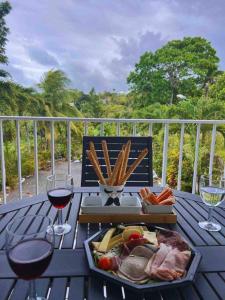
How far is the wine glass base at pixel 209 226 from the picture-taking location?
3.48 feet

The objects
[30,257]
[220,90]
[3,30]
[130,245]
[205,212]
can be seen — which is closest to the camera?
[30,257]

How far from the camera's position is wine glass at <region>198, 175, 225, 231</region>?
1065 mm

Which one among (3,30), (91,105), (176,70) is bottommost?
(91,105)

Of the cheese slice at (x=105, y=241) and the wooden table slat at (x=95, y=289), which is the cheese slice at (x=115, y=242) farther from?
the wooden table slat at (x=95, y=289)

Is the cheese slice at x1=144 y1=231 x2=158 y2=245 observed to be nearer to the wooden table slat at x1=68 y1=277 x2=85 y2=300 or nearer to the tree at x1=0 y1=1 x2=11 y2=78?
the wooden table slat at x1=68 y1=277 x2=85 y2=300

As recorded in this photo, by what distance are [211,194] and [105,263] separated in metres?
0.52

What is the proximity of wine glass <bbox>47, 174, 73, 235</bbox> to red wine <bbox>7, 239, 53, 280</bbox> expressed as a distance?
346 millimetres

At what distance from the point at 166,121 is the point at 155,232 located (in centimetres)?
204

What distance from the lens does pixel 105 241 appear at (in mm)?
875

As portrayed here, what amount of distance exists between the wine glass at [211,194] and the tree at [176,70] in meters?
17.6

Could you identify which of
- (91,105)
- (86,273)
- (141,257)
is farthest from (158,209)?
(91,105)

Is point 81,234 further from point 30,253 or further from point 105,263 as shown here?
point 30,253

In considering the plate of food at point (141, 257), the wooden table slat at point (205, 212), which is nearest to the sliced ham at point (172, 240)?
the plate of food at point (141, 257)

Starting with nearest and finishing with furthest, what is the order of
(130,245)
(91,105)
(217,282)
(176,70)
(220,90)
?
(217,282)
(130,245)
(220,90)
(91,105)
(176,70)
